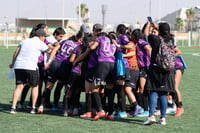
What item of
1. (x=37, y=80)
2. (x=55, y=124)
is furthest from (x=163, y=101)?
(x=37, y=80)

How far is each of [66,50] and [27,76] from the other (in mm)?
952

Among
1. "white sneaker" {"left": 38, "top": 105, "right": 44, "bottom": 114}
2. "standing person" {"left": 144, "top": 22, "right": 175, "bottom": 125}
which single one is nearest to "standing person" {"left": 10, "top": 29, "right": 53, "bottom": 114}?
"white sneaker" {"left": 38, "top": 105, "right": 44, "bottom": 114}

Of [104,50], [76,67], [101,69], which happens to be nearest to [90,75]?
[101,69]

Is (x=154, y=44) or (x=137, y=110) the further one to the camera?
(x=137, y=110)

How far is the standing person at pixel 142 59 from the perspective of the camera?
9086mm

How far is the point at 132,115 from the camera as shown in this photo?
9516 mm

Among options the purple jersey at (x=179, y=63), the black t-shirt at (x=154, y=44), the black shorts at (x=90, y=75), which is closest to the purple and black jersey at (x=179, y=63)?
the purple jersey at (x=179, y=63)

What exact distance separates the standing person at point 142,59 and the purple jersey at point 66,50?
1243 millimetres

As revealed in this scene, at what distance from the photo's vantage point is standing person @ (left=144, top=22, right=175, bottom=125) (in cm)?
820

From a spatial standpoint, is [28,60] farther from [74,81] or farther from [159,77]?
[159,77]

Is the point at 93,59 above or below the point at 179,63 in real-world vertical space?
above

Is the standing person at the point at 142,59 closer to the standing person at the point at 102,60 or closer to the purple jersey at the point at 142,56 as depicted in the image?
the purple jersey at the point at 142,56

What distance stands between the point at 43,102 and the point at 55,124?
1.48m

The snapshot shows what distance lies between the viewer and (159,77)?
27.1 ft
